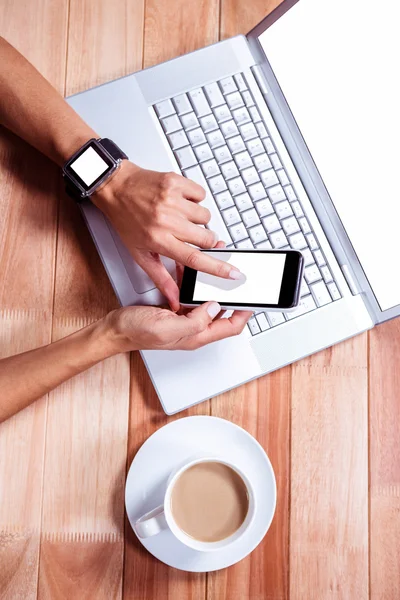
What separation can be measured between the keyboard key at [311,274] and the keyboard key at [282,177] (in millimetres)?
127

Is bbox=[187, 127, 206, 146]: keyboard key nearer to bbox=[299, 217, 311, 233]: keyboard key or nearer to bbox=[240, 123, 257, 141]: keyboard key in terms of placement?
bbox=[240, 123, 257, 141]: keyboard key

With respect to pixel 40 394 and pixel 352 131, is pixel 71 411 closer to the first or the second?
pixel 40 394

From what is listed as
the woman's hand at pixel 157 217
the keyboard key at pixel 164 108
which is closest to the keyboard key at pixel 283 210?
the woman's hand at pixel 157 217

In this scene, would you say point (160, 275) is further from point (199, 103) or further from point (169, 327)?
point (199, 103)

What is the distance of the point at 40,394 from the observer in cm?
81

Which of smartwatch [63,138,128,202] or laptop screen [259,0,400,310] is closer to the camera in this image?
laptop screen [259,0,400,310]

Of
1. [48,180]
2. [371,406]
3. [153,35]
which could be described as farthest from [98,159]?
[371,406]

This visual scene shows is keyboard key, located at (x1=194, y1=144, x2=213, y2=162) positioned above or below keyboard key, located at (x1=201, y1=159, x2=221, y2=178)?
above

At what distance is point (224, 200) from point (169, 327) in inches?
8.5

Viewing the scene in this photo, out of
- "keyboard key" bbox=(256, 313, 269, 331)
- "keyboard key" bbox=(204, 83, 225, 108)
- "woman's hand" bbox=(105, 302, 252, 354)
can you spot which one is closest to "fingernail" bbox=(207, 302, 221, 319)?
"woman's hand" bbox=(105, 302, 252, 354)

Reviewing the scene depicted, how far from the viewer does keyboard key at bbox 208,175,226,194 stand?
0.83 m

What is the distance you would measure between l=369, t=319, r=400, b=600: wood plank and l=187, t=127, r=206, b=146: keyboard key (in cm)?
38

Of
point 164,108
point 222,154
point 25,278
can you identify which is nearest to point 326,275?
point 222,154

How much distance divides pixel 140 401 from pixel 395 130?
0.50m
